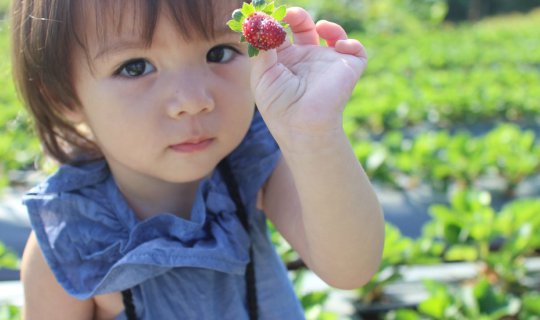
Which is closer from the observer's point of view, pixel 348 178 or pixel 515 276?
pixel 348 178

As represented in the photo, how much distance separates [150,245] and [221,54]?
0.38 metres

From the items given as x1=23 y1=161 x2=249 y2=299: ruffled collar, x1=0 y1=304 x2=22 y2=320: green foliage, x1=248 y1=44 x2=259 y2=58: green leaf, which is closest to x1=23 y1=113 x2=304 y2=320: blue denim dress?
x1=23 y1=161 x2=249 y2=299: ruffled collar

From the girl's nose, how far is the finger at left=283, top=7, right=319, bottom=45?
0.19 m

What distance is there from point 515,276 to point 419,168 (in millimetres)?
1067

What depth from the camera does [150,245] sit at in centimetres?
134

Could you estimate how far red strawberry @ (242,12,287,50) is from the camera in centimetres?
104

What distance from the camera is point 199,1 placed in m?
1.23

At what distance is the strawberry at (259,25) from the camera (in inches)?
41.0

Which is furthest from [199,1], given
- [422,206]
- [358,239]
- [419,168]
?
[419,168]

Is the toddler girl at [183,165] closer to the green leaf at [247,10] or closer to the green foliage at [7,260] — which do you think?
the green leaf at [247,10]

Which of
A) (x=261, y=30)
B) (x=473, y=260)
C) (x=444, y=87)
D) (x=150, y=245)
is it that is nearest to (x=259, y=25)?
(x=261, y=30)

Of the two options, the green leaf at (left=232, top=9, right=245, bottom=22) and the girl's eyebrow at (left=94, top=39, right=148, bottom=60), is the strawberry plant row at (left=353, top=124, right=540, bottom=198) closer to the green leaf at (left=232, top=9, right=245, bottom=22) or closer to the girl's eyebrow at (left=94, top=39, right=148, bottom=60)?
the girl's eyebrow at (left=94, top=39, right=148, bottom=60)

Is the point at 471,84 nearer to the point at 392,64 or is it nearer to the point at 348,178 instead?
the point at 392,64

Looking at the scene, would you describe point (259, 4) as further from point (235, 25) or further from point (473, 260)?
point (473, 260)
